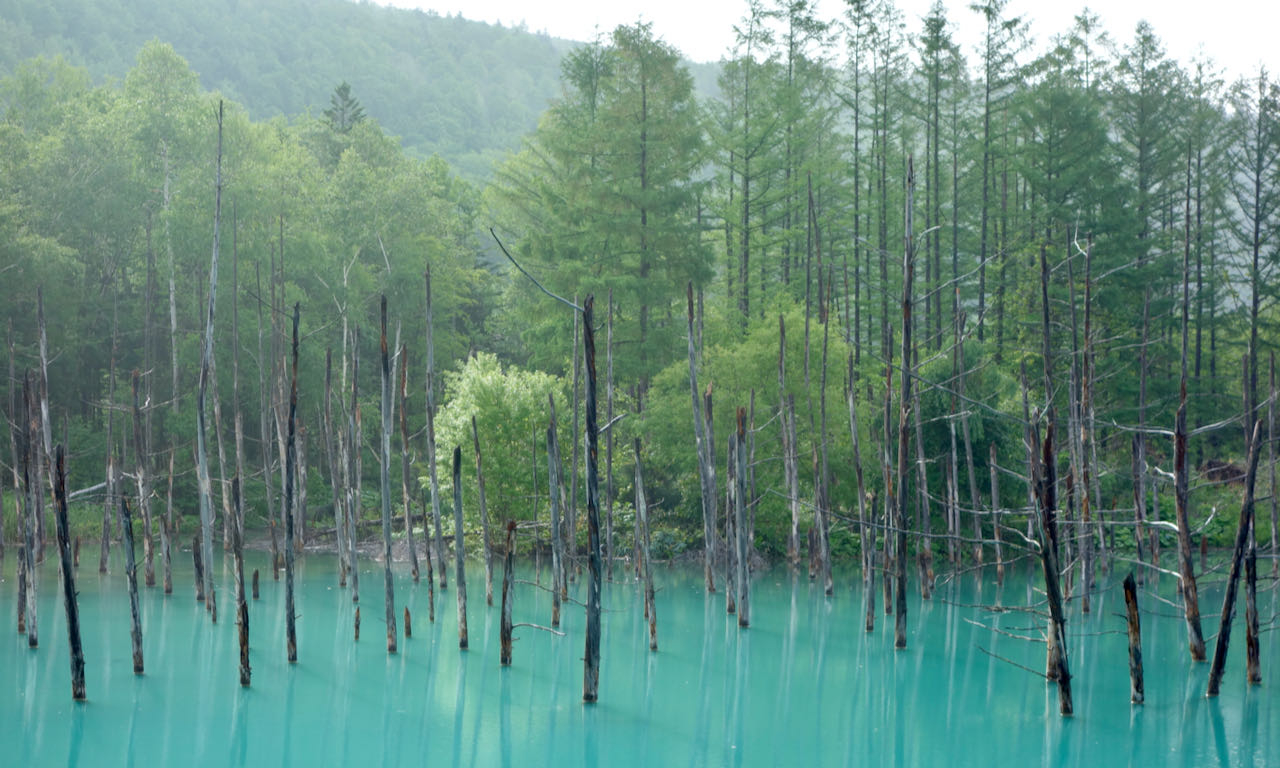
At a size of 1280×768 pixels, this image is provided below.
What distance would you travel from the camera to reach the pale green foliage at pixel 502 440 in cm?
2595

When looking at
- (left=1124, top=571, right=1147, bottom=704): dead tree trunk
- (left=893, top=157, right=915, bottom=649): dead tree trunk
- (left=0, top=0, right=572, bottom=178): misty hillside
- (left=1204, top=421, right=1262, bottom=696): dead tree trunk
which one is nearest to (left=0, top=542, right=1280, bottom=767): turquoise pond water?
(left=1124, top=571, right=1147, bottom=704): dead tree trunk

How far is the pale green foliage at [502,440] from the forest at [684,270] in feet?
0.24

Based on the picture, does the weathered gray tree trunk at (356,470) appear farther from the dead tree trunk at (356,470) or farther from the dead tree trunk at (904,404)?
the dead tree trunk at (904,404)

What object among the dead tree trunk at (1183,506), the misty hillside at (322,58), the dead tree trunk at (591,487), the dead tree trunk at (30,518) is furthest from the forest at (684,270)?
the misty hillside at (322,58)

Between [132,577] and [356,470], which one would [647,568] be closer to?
[356,470]

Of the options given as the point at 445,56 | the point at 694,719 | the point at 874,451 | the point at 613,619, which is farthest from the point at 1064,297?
the point at 445,56

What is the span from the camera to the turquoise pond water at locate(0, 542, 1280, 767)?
12.3 meters

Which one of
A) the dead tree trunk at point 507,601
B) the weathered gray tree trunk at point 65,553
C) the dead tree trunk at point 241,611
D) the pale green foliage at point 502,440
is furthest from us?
the pale green foliage at point 502,440

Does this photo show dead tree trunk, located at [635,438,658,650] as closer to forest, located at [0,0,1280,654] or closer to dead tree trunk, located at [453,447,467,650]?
dead tree trunk, located at [453,447,467,650]

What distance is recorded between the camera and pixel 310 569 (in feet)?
88.8

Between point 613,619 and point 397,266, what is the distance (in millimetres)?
18997

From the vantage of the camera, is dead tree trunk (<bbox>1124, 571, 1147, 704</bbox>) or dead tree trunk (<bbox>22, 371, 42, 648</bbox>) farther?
dead tree trunk (<bbox>22, 371, 42, 648</bbox>)

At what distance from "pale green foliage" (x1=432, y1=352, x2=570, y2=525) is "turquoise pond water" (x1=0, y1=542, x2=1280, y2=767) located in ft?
15.4

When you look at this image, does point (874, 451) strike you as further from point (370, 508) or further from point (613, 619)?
point (370, 508)
